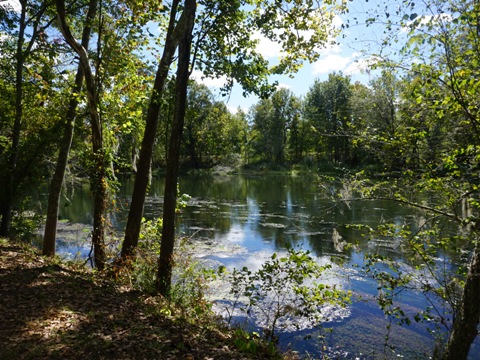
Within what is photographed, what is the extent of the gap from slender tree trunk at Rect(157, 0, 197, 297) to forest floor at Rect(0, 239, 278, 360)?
585 millimetres

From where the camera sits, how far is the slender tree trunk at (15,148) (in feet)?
34.4

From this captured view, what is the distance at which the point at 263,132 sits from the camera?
66.2 metres

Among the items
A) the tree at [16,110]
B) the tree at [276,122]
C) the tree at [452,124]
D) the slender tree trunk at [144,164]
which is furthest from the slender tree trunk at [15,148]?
the tree at [276,122]

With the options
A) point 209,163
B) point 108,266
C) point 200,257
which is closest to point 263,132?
point 209,163

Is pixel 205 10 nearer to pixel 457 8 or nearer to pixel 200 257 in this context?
pixel 457 8

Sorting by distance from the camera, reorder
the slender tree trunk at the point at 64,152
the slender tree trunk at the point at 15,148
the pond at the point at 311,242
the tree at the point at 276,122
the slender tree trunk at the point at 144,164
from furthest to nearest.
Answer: the tree at the point at 276,122
the slender tree trunk at the point at 15,148
the slender tree trunk at the point at 64,152
the slender tree trunk at the point at 144,164
the pond at the point at 311,242

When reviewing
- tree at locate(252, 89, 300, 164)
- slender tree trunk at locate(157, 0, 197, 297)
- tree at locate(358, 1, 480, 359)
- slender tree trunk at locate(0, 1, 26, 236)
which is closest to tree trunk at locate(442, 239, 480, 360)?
tree at locate(358, 1, 480, 359)

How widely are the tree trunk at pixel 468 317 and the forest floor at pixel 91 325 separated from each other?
2509mm

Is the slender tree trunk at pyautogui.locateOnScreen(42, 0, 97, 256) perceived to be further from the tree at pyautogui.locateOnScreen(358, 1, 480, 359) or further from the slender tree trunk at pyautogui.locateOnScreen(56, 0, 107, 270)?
the tree at pyautogui.locateOnScreen(358, 1, 480, 359)

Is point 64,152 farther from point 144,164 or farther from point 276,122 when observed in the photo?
point 276,122

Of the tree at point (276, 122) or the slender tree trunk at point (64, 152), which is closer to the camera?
the slender tree trunk at point (64, 152)

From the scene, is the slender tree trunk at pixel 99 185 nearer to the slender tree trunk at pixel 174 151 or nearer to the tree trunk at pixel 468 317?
the slender tree trunk at pixel 174 151

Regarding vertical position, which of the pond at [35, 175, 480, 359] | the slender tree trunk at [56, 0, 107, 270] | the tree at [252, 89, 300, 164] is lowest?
the pond at [35, 175, 480, 359]

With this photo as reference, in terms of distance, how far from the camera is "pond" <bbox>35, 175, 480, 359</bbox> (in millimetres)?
6953
